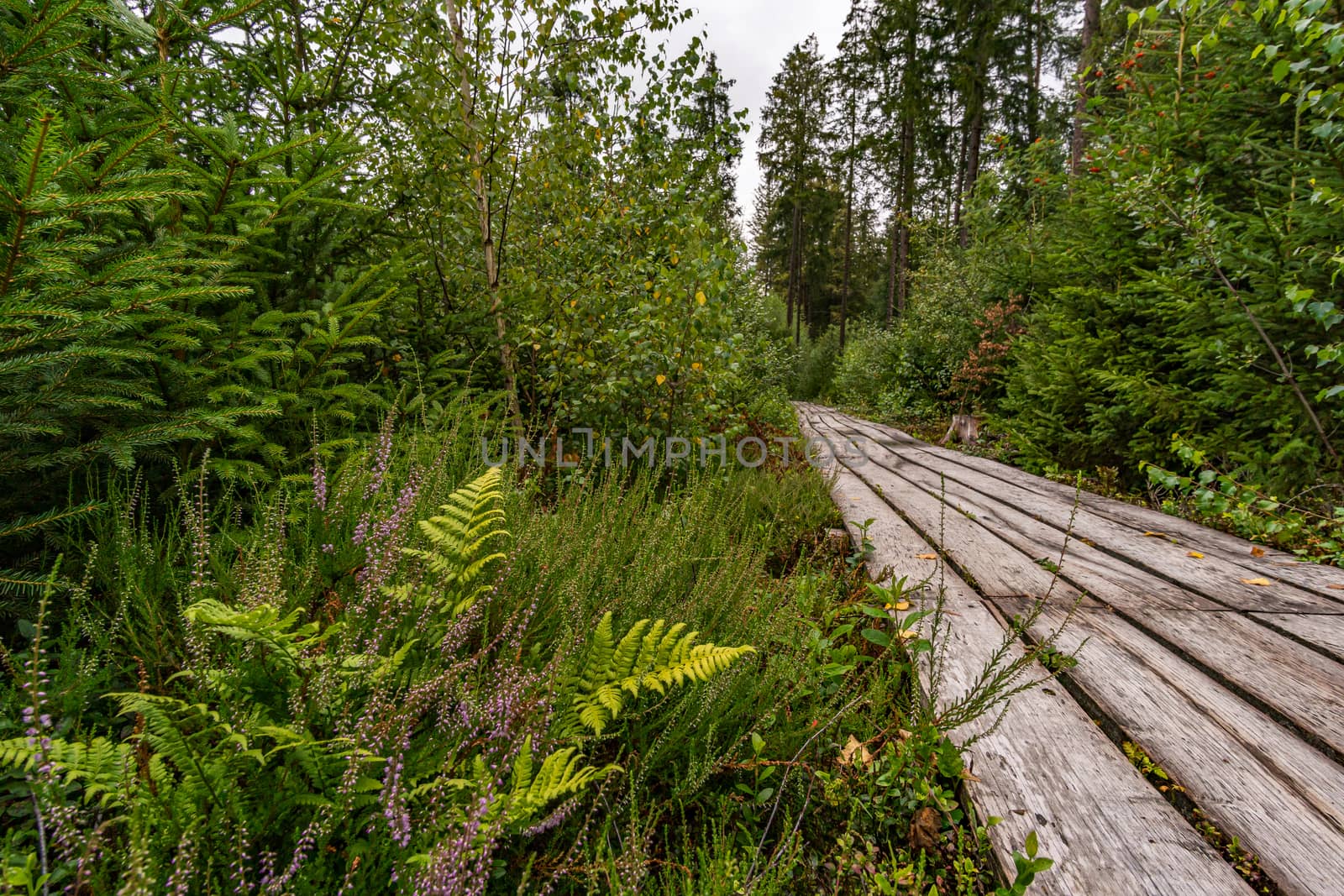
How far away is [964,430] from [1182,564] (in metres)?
Result: 5.41

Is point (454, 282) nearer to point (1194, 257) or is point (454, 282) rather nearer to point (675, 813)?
point (675, 813)

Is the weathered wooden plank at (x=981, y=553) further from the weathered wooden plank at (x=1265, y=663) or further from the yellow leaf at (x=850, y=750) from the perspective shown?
the yellow leaf at (x=850, y=750)

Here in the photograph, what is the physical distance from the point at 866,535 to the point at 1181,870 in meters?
1.80

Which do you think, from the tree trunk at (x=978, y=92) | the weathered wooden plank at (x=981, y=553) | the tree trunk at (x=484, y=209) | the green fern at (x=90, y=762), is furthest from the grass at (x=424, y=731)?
the tree trunk at (x=978, y=92)

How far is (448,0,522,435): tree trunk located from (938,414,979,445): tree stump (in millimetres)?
6299

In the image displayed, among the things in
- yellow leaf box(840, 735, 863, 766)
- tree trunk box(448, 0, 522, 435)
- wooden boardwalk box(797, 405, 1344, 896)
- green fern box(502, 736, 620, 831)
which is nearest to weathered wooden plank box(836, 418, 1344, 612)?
wooden boardwalk box(797, 405, 1344, 896)

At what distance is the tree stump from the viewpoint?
7129mm

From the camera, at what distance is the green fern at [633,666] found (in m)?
1.17

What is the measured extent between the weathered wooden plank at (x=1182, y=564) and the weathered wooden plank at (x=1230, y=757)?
1.70ft

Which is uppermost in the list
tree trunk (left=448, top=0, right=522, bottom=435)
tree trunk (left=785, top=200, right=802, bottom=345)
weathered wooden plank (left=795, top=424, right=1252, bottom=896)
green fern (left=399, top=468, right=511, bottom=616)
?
tree trunk (left=785, top=200, right=802, bottom=345)

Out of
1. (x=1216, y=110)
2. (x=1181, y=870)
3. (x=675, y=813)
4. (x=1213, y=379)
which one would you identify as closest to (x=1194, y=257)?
(x=1213, y=379)

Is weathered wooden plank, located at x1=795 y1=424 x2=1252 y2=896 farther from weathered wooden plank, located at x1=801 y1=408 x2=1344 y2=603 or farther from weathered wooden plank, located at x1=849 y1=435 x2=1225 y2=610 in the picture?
weathered wooden plank, located at x1=801 y1=408 x2=1344 y2=603

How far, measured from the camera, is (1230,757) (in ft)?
3.94

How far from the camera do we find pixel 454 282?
373 cm
